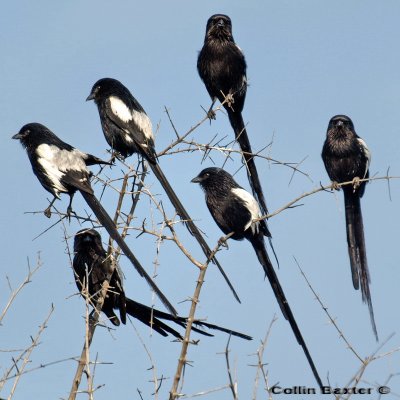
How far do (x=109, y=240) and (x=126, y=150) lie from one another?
0.83 meters

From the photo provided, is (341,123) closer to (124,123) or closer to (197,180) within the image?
(197,180)

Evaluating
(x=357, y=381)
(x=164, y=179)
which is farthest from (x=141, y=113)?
(x=357, y=381)

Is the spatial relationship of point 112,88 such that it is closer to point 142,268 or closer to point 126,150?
point 126,150

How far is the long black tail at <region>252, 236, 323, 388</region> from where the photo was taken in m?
4.21

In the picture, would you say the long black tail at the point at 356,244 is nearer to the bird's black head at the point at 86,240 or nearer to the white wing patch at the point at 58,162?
the bird's black head at the point at 86,240

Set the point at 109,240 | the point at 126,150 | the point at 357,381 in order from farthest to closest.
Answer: the point at 126,150 < the point at 109,240 < the point at 357,381

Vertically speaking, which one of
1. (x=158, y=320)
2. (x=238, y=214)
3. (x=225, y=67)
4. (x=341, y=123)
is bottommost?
(x=158, y=320)

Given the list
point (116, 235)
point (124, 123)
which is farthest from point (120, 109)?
point (116, 235)

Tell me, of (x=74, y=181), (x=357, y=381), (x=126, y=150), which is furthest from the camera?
(x=126, y=150)

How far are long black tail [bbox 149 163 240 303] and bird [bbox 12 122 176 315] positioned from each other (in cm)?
32

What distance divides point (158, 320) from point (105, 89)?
5.45ft

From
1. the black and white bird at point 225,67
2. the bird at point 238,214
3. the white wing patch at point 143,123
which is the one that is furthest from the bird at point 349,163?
the white wing patch at point 143,123

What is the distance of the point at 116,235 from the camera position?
4.10 metres

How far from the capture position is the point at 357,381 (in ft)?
9.42
